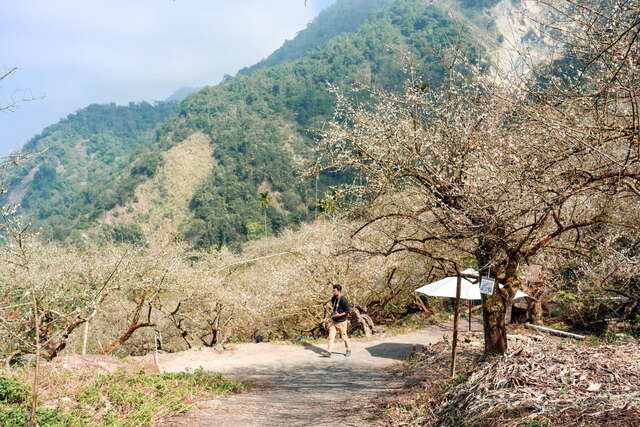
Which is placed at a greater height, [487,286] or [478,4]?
[478,4]

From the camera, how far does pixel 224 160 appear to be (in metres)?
94.4

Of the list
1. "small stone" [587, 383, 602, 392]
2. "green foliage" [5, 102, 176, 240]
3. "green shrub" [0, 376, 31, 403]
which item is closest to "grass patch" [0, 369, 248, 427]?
"green shrub" [0, 376, 31, 403]

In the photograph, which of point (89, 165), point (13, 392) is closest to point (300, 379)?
point (13, 392)

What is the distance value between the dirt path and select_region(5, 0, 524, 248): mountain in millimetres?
39655

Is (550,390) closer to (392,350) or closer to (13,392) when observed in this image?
(13,392)

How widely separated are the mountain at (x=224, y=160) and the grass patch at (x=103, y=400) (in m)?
44.5

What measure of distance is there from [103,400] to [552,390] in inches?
201

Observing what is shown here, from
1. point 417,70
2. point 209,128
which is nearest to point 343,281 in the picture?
point 417,70

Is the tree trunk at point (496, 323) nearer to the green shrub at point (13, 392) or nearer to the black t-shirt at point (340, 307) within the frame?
the black t-shirt at point (340, 307)

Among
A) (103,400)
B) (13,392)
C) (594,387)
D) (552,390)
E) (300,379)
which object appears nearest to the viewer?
(594,387)

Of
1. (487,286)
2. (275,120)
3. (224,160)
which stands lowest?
(487,286)

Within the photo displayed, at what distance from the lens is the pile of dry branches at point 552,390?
141 inches

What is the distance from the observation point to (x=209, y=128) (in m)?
108

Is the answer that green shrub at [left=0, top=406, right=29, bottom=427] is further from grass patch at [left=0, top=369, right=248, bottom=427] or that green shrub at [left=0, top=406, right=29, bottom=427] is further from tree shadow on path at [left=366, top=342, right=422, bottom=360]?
tree shadow on path at [left=366, top=342, right=422, bottom=360]
